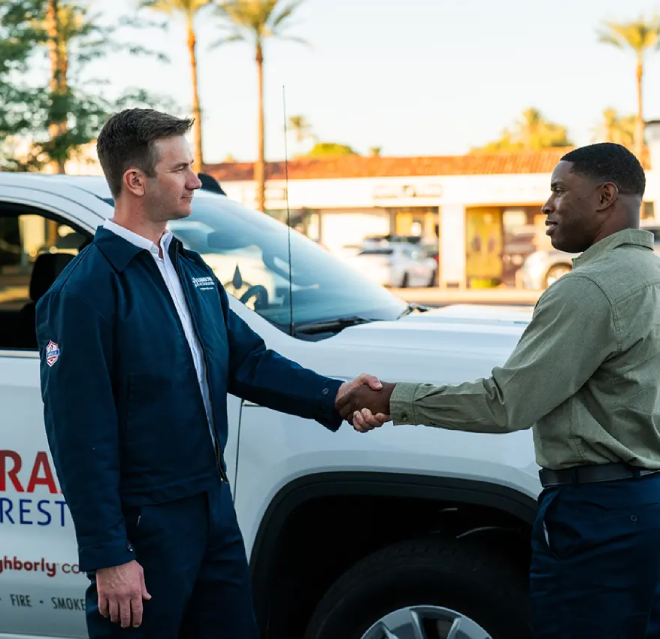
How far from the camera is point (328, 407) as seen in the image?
298 centimetres

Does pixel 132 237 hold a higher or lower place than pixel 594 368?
higher

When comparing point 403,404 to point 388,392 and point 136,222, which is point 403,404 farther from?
point 136,222

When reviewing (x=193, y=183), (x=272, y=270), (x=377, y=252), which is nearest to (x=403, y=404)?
(x=193, y=183)

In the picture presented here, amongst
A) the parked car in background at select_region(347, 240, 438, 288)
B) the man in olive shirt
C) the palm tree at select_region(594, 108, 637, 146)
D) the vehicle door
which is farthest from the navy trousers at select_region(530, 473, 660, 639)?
the palm tree at select_region(594, 108, 637, 146)

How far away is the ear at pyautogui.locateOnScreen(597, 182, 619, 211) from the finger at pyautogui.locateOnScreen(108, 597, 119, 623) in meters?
1.48

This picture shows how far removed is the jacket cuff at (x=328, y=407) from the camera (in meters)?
2.98

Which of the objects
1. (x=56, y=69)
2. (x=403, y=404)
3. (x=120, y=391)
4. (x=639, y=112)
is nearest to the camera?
(x=120, y=391)

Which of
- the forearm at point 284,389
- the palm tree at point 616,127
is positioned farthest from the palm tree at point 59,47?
the palm tree at point 616,127

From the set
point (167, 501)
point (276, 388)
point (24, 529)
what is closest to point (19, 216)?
point (24, 529)

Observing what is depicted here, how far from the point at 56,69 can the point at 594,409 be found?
15619 mm

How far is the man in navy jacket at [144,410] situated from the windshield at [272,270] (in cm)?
84

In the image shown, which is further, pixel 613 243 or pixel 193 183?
pixel 193 183

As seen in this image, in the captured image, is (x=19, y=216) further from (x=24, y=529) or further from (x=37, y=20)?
(x=37, y=20)

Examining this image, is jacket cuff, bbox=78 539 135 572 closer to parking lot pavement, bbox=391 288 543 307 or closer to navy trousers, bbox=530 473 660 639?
navy trousers, bbox=530 473 660 639
